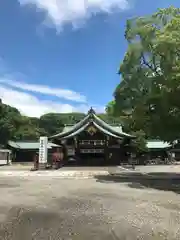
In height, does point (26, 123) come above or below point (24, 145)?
above

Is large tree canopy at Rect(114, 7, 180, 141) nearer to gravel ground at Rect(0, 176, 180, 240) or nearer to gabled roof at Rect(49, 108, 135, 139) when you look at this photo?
gravel ground at Rect(0, 176, 180, 240)

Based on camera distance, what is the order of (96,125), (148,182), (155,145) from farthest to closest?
(155,145), (96,125), (148,182)

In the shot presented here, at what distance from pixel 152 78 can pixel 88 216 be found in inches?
523

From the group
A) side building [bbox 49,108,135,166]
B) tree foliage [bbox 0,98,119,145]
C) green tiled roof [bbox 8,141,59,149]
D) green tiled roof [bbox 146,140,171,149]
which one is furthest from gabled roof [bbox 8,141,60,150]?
green tiled roof [bbox 146,140,171,149]

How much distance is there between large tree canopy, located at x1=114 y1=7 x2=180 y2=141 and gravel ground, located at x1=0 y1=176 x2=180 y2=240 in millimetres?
6937

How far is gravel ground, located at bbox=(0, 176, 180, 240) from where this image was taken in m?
7.41

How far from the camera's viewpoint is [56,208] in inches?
398

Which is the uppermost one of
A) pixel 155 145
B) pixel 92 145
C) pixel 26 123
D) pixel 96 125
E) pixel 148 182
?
pixel 26 123

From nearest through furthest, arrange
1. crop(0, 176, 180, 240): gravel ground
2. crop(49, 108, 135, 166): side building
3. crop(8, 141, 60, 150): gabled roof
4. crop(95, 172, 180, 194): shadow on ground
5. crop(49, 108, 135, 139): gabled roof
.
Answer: crop(0, 176, 180, 240): gravel ground, crop(95, 172, 180, 194): shadow on ground, crop(49, 108, 135, 139): gabled roof, crop(49, 108, 135, 166): side building, crop(8, 141, 60, 150): gabled roof

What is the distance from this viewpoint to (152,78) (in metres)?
20.6

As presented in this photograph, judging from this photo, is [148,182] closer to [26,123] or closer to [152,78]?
[152,78]

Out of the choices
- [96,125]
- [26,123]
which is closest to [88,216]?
[96,125]

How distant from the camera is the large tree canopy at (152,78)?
58.9 ft

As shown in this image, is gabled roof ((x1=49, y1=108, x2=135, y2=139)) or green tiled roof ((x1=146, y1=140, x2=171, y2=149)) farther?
green tiled roof ((x1=146, y1=140, x2=171, y2=149))
